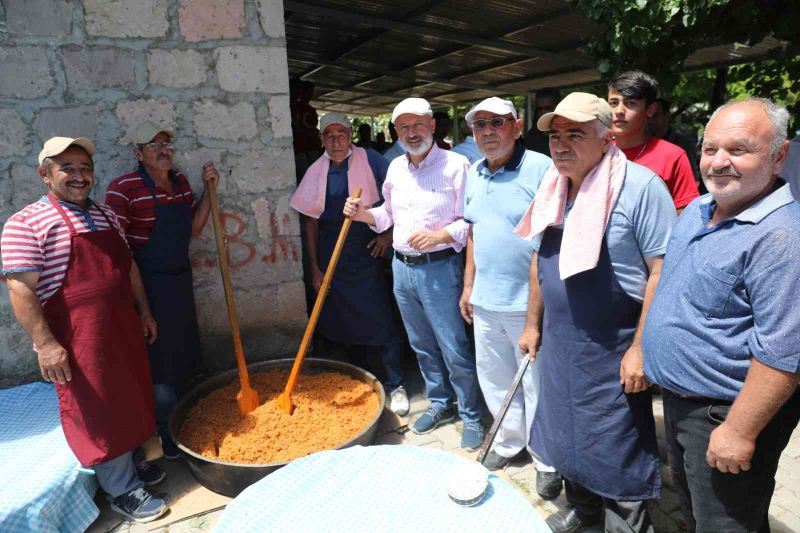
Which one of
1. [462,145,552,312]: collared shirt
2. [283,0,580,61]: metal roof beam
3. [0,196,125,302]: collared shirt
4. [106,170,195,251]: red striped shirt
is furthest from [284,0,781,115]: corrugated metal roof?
[0,196,125,302]: collared shirt

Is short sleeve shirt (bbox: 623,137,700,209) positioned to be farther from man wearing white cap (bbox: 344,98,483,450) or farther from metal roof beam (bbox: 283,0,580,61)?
metal roof beam (bbox: 283,0,580,61)

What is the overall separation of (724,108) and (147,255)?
294 cm

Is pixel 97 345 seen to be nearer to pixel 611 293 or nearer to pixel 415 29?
pixel 611 293

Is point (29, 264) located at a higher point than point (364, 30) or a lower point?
lower

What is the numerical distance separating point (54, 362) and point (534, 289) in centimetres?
230

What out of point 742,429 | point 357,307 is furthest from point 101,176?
point 742,429

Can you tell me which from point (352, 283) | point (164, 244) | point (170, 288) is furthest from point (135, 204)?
point (352, 283)

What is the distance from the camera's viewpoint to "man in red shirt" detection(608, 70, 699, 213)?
2533 mm

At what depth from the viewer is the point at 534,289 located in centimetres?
241

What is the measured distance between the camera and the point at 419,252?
3.01 meters

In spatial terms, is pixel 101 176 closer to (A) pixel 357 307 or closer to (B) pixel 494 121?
(A) pixel 357 307

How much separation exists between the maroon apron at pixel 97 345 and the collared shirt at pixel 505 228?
6.23ft

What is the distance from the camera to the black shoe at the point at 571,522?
241 cm

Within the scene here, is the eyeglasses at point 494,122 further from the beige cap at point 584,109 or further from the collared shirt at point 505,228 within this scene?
the beige cap at point 584,109
